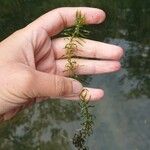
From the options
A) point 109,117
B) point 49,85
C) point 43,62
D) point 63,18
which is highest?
point 63,18

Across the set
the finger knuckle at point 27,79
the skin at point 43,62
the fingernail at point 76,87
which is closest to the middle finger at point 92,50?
the skin at point 43,62

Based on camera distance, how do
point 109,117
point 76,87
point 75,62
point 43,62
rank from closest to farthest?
1. point 76,87
2. point 75,62
3. point 43,62
4. point 109,117

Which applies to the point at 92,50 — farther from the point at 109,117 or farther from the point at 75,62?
the point at 109,117

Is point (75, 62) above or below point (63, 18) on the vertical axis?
below

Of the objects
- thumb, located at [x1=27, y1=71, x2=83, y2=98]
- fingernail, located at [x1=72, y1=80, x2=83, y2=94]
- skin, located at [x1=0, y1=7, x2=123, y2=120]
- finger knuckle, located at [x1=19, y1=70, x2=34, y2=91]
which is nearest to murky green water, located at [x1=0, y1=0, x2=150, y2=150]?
skin, located at [x1=0, y1=7, x2=123, y2=120]

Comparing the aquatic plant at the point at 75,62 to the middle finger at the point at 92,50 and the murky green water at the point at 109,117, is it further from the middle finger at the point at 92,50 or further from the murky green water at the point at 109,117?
the murky green water at the point at 109,117

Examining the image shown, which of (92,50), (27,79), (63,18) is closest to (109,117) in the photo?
(92,50)

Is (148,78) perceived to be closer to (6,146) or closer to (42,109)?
(42,109)

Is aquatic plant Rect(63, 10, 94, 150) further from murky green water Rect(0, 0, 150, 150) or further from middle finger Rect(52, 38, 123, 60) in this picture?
murky green water Rect(0, 0, 150, 150)
